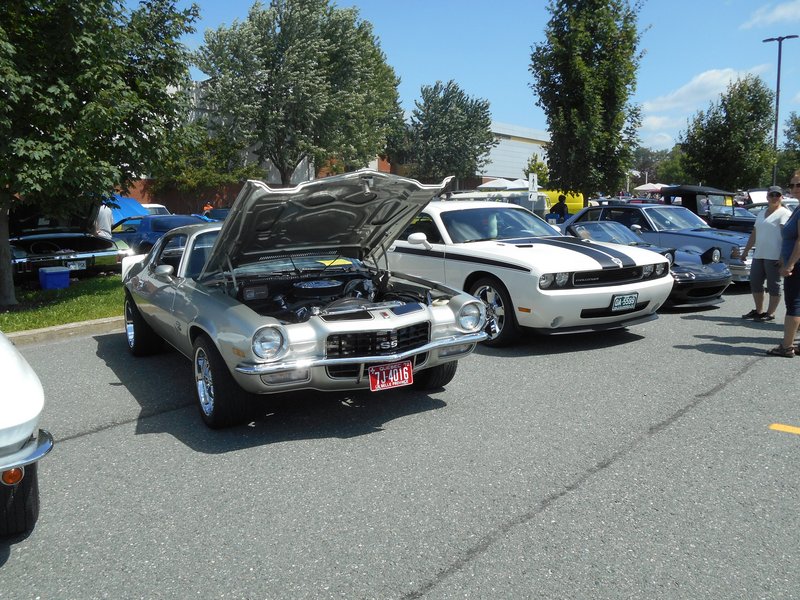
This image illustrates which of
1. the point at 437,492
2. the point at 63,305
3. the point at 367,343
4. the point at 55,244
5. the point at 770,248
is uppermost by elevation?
the point at 55,244

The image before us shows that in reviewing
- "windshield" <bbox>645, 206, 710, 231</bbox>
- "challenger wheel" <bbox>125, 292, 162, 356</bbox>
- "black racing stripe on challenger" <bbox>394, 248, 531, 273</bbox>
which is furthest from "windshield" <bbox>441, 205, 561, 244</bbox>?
"windshield" <bbox>645, 206, 710, 231</bbox>

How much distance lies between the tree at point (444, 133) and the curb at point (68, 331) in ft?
139

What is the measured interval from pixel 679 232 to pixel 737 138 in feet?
65.9

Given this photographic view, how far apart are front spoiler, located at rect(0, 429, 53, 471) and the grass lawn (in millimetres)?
5875

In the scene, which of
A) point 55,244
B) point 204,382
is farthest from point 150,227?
point 204,382

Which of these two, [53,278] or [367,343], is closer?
[367,343]

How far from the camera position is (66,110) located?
8.83 meters

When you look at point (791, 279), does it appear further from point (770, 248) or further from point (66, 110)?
point (66, 110)

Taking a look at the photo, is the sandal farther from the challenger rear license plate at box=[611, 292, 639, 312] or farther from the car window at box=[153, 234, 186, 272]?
the car window at box=[153, 234, 186, 272]

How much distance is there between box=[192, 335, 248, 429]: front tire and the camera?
173 inches

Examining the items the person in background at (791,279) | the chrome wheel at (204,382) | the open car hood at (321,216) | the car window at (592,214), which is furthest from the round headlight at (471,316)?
the car window at (592,214)

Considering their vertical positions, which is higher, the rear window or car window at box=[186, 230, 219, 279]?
the rear window

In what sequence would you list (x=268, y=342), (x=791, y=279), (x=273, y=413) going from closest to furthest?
(x=268, y=342) → (x=273, y=413) → (x=791, y=279)

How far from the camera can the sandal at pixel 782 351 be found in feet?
20.6
